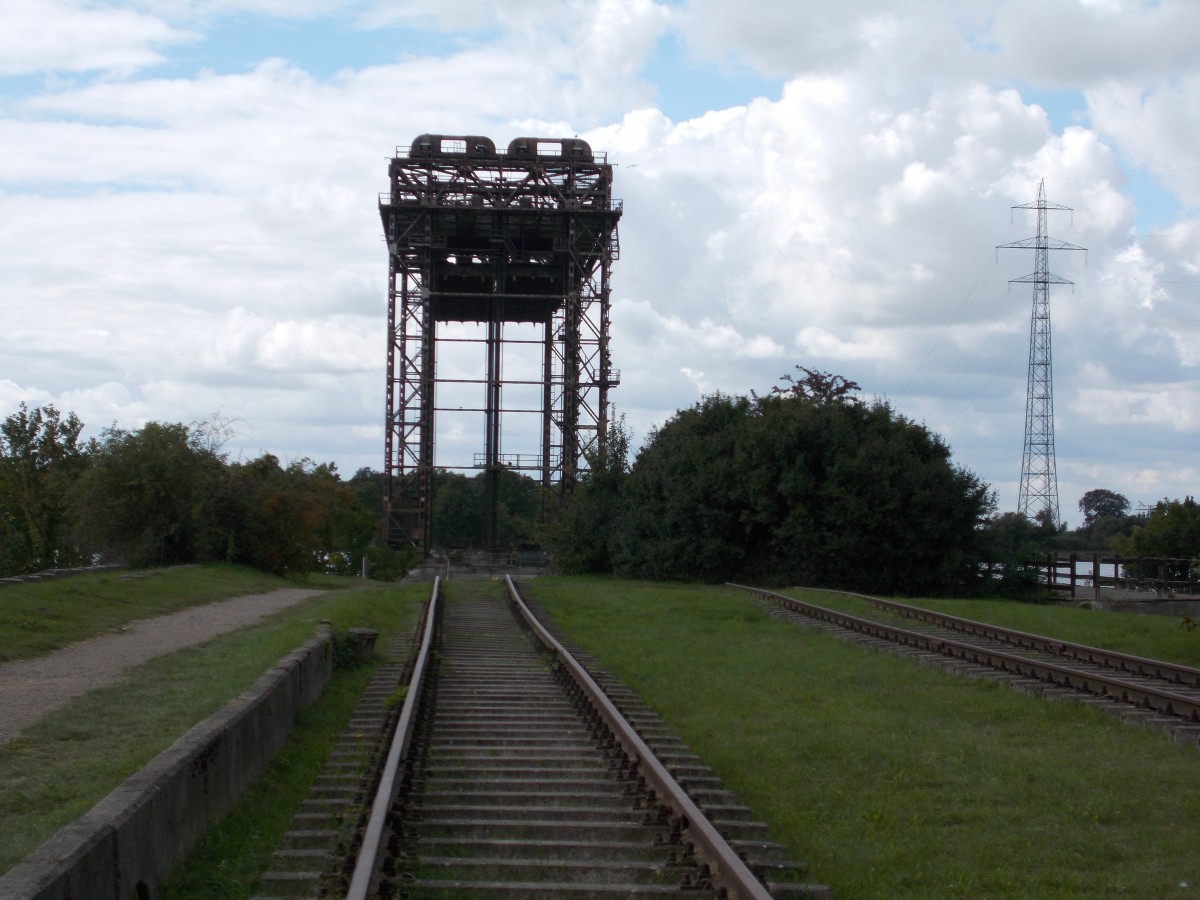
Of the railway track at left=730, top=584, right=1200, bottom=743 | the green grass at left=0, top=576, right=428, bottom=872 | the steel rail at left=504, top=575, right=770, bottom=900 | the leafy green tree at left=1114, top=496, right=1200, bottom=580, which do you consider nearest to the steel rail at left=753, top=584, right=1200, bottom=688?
the railway track at left=730, top=584, right=1200, bottom=743

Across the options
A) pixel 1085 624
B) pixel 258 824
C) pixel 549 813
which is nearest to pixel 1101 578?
pixel 1085 624

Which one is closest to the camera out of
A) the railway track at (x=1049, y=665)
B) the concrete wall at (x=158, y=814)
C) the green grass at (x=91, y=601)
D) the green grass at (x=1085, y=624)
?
the concrete wall at (x=158, y=814)

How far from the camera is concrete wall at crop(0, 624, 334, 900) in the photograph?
16.9ft

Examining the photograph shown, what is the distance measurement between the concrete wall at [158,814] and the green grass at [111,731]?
517 mm

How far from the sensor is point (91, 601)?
64.6 feet

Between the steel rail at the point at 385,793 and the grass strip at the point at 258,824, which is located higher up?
the steel rail at the point at 385,793

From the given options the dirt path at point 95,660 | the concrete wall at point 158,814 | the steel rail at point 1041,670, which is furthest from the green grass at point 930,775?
the dirt path at point 95,660

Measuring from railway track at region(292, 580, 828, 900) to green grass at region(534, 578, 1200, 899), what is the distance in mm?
529

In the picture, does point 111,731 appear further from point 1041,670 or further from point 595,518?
point 595,518

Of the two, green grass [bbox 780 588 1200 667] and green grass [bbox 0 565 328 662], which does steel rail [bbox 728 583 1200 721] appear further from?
green grass [bbox 0 565 328 662]

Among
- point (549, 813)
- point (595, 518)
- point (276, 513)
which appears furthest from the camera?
point (595, 518)

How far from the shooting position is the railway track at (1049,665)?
39.7 ft

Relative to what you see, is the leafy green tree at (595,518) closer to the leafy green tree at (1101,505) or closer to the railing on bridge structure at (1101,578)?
the railing on bridge structure at (1101,578)

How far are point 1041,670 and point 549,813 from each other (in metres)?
8.66
